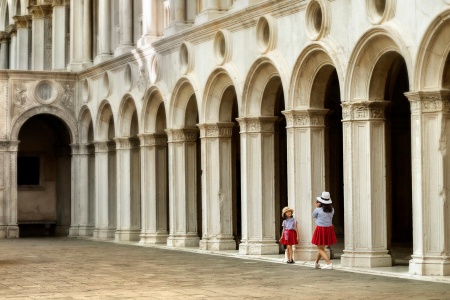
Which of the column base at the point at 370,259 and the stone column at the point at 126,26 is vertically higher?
the stone column at the point at 126,26

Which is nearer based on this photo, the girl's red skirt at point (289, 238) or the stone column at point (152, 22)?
the girl's red skirt at point (289, 238)

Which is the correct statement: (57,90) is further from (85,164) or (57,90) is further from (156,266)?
(156,266)

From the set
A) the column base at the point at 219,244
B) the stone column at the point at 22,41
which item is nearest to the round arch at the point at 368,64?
the column base at the point at 219,244

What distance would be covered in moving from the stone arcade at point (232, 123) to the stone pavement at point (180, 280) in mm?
1588

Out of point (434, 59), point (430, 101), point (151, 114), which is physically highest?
point (151, 114)

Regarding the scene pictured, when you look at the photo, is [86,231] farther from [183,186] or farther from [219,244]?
[219,244]

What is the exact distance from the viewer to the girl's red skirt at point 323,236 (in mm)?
23031

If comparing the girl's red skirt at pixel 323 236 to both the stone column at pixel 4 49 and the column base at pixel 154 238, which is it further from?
the stone column at pixel 4 49

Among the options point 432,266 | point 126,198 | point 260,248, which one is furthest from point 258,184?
point 126,198

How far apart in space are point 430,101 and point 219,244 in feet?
34.9

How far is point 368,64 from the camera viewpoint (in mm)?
22812

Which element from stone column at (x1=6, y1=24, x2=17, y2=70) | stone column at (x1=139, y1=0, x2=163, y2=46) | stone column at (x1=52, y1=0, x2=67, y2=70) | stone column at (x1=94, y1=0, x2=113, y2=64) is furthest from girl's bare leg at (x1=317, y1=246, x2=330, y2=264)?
stone column at (x1=6, y1=24, x2=17, y2=70)

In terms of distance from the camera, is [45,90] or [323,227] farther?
[45,90]

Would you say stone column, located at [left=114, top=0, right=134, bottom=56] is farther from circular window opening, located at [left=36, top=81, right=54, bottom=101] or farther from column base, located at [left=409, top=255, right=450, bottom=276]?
column base, located at [left=409, top=255, right=450, bottom=276]
